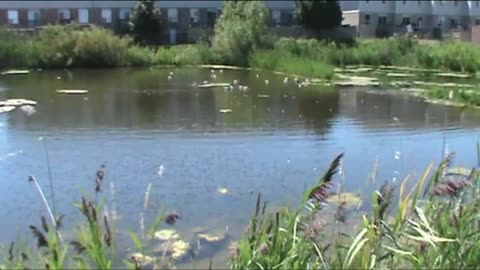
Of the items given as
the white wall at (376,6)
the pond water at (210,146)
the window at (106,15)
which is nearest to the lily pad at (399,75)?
the pond water at (210,146)

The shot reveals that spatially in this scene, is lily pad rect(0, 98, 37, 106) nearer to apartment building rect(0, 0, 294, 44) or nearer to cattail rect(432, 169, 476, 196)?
cattail rect(432, 169, 476, 196)

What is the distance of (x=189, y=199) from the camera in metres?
8.74

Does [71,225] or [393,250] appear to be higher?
[393,250]

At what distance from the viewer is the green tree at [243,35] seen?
37.8m

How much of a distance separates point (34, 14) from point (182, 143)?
178 ft

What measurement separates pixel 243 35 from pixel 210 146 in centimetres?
2575

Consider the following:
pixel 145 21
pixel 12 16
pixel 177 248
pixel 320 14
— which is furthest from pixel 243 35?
pixel 12 16

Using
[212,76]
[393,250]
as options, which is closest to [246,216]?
[393,250]

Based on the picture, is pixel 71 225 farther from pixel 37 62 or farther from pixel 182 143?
pixel 37 62

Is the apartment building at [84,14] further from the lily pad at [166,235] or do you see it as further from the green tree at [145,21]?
the lily pad at [166,235]

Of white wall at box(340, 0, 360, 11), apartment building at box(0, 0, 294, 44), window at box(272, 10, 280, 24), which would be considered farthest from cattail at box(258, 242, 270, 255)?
window at box(272, 10, 280, 24)

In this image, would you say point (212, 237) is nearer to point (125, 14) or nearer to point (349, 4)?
point (125, 14)

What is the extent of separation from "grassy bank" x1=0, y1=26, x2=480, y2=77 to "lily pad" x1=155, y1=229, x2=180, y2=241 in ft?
82.4

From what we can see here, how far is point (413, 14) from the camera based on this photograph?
227 ft
